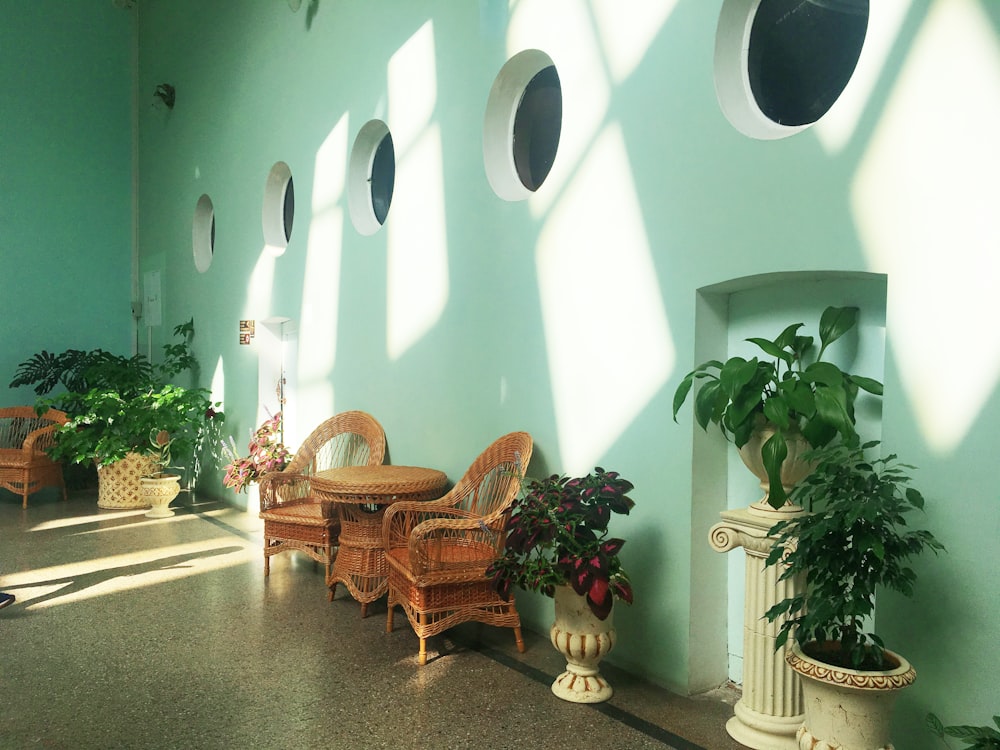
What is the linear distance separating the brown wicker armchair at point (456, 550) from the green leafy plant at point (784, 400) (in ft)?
4.60

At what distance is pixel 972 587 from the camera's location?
8.66ft

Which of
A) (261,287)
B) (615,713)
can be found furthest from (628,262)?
(261,287)

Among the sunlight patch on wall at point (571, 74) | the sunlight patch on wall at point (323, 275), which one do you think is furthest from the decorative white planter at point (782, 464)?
the sunlight patch on wall at point (323, 275)

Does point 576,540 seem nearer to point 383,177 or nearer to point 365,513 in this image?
point 365,513

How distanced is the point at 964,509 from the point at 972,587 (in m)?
0.25

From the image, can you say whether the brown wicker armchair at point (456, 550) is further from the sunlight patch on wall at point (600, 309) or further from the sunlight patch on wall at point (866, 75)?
the sunlight patch on wall at point (866, 75)

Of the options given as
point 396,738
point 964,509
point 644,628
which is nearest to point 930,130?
point 964,509

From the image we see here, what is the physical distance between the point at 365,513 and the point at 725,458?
7.23 ft

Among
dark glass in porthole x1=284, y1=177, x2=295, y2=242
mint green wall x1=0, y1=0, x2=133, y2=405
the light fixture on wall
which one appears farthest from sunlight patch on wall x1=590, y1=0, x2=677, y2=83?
mint green wall x1=0, y1=0, x2=133, y2=405

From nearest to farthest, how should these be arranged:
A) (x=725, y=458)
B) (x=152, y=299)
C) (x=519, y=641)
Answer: (x=725, y=458) < (x=519, y=641) < (x=152, y=299)

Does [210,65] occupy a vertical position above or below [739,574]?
above

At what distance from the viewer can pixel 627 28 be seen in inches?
153

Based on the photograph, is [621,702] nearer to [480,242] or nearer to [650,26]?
[480,242]

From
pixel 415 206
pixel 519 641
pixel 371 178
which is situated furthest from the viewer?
pixel 371 178
